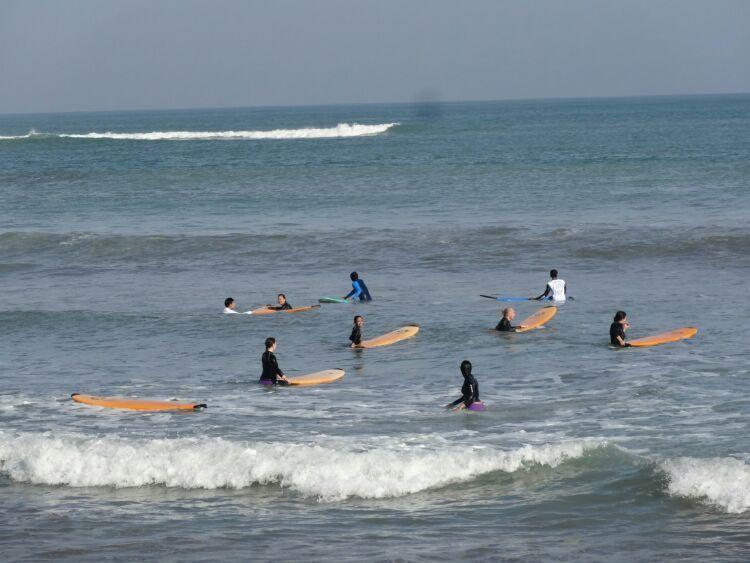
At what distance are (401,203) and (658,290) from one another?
73.1ft

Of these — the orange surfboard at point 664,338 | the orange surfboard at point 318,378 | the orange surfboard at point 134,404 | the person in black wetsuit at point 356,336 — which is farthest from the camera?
the person in black wetsuit at point 356,336

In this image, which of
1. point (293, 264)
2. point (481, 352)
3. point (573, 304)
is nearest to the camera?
point (481, 352)

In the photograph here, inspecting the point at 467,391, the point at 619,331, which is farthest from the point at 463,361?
the point at 619,331

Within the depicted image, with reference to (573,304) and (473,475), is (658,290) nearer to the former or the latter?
(573,304)

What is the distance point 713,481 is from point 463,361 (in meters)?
5.94

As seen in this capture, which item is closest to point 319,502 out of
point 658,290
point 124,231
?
point 658,290

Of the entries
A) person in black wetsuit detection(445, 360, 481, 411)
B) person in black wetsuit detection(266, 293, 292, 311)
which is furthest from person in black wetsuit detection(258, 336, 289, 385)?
person in black wetsuit detection(266, 293, 292, 311)

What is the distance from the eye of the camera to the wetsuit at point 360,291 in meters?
28.0

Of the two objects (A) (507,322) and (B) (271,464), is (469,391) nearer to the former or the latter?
(B) (271,464)

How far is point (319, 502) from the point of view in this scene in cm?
1451

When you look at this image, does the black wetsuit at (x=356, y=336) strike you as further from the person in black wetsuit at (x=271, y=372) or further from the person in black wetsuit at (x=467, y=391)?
the person in black wetsuit at (x=467, y=391)

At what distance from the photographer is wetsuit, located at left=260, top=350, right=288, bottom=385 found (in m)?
20.1

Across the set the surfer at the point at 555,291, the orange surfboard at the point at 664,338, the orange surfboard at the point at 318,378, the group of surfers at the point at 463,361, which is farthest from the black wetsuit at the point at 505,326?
the orange surfboard at the point at 318,378

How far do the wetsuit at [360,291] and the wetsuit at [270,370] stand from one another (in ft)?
25.9
